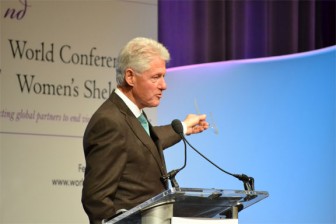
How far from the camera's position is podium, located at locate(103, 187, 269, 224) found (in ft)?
6.69

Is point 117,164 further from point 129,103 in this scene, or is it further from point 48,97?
point 48,97

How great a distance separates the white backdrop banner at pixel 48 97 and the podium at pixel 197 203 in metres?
1.75

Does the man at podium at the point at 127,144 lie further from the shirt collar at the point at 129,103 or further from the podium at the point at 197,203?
the podium at the point at 197,203

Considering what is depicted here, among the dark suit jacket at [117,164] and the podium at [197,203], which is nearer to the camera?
the podium at [197,203]

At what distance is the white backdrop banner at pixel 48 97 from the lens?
3.82m

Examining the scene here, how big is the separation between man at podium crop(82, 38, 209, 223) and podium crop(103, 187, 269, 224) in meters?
0.20

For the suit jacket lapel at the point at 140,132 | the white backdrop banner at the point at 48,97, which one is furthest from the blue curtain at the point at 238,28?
the suit jacket lapel at the point at 140,132

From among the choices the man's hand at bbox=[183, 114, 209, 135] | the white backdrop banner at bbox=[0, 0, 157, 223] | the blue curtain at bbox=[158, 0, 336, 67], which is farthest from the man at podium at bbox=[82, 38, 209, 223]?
the blue curtain at bbox=[158, 0, 336, 67]

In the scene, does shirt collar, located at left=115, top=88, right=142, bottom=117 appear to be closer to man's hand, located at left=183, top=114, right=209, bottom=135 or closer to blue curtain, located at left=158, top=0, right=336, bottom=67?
man's hand, located at left=183, top=114, right=209, bottom=135

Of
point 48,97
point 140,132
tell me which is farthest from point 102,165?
point 48,97

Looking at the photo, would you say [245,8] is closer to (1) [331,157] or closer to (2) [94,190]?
(1) [331,157]

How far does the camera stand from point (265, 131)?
12.9ft

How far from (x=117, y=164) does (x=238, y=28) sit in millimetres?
2590

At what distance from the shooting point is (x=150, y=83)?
2686 millimetres
